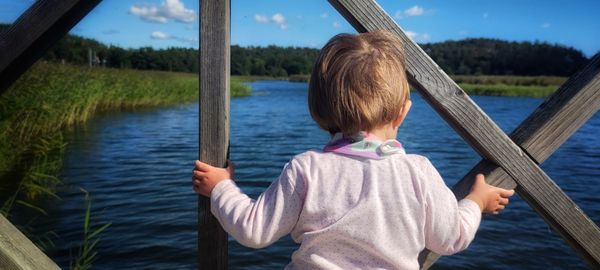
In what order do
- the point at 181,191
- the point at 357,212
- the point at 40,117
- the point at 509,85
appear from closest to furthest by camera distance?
1. the point at 357,212
2. the point at 40,117
3. the point at 181,191
4. the point at 509,85

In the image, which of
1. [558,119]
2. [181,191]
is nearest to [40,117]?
[181,191]

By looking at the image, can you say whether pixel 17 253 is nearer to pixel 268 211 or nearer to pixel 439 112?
pixel 268 211

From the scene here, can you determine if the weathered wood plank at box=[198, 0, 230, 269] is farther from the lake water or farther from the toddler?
the lake water

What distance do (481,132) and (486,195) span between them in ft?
0.67

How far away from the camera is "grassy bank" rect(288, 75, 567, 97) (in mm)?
53281

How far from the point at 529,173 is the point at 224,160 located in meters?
0.98

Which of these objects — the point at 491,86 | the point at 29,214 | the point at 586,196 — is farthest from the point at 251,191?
the point at 491,86

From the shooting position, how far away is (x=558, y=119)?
1.67 m

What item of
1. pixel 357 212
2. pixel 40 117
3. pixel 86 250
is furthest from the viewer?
pixel 40 117

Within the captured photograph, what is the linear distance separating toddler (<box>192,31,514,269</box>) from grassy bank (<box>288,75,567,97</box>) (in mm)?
49863

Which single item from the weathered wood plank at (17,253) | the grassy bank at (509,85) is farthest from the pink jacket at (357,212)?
the grassy bank at (509,85)

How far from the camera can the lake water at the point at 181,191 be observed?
5676mm

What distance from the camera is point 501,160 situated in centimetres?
165

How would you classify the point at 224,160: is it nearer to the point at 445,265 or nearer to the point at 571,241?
the point at 571,241
